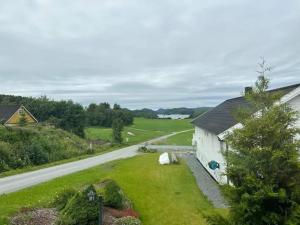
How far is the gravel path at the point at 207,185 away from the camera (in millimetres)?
18234

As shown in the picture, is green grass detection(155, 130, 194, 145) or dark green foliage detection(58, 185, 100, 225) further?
green grass detection(155, 130, 194, 145)

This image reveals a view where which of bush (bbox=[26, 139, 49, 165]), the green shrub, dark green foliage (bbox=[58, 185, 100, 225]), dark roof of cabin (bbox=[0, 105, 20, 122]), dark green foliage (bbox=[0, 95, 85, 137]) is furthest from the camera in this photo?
dark green foliage (bbox=[0, 95, 85, 137])

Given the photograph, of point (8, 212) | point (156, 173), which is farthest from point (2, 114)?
point (8, 212)

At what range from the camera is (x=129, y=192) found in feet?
64.2

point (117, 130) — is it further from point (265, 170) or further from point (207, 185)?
point (265, 170)

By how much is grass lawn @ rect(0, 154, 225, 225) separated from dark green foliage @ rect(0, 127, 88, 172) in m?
6.84

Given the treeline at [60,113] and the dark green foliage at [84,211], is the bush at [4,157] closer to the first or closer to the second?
the dark green foliage at [84,211]

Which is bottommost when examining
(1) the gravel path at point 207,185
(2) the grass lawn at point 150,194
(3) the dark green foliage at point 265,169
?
(1) the gravel path at point 207,185

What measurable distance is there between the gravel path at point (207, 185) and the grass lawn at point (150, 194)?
413 millimetres

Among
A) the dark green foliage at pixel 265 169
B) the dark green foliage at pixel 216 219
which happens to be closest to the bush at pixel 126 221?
the dark green foliage at pixel 216 219

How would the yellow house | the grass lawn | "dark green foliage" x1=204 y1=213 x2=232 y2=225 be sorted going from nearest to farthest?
"dark green foliage" x1=204 y1=213 x2=232 y2=225 → the grass lawn → the yellow house

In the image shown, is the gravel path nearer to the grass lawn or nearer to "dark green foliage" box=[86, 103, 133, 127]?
the grass lawn

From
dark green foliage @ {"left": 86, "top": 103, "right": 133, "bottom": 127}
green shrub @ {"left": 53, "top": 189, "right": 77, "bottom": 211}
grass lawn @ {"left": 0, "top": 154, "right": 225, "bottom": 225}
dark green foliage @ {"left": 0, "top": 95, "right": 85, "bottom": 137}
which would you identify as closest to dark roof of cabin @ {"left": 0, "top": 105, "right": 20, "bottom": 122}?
dark green foliage @ {"left": 0, "top": 95, "right": 85, "bottom": 137}

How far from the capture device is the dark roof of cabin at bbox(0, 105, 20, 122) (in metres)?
60.2
